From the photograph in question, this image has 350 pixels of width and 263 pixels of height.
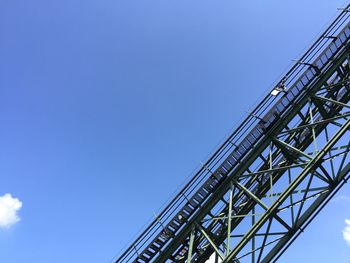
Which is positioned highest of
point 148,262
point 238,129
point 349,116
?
point 349,116

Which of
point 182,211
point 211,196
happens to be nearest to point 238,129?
point 211,196

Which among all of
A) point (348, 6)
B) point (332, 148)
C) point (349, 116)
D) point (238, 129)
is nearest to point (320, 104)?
point (349, 116)

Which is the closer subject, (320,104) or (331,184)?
(331,184)

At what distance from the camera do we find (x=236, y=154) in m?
14.3

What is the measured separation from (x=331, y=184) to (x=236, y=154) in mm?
3797

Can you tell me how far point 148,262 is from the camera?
46.6ft

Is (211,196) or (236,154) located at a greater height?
(236,154)

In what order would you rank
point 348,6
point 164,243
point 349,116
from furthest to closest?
point 348,6
point 164,243
point 349,116

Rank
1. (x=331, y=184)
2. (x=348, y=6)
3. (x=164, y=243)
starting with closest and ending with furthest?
(x=331, y=184)
(x=164, y=243)
(x=348, y=6)

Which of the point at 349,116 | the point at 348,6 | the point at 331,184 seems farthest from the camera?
the point at 348,6

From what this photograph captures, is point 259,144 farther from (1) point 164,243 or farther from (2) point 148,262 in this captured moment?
(2) point 148,262

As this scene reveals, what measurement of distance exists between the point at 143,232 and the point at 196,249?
2364mm

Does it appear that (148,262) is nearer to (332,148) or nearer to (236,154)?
(236,154)

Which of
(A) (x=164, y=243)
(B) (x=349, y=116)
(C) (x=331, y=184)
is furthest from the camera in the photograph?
(A) (x=164, y=243)
